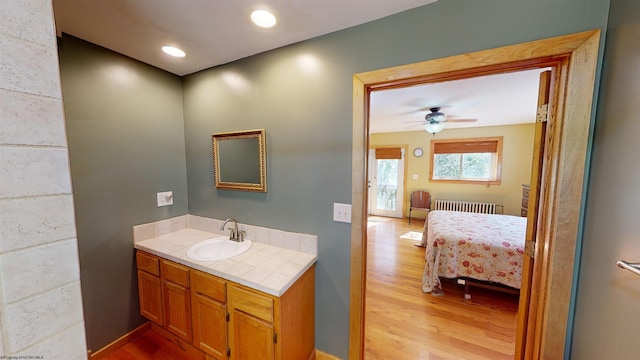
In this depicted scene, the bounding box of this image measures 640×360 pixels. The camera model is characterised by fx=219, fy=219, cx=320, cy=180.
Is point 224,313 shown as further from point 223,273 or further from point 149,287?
point 149,287

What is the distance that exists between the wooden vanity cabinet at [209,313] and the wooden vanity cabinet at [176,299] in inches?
2.6

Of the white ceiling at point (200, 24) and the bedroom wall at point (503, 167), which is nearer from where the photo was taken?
the white ceiling at point (200, 24)

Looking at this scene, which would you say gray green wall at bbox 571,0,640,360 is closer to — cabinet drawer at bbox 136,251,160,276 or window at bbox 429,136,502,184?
cabinet drawer at bbox 136,251,160,276

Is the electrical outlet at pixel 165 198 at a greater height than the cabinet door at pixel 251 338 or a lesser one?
greater

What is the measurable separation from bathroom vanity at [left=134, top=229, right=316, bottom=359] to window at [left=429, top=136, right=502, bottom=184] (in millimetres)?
4939

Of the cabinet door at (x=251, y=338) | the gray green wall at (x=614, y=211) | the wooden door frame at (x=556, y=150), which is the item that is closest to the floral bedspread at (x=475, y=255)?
the wooden door frame at (x=556, y=150)

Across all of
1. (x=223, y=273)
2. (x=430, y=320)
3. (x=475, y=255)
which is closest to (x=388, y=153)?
(x=475, y=255)

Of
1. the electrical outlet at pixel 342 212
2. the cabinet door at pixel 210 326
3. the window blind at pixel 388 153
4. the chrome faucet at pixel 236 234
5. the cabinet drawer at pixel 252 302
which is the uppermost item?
the window blind at pixel 388 153

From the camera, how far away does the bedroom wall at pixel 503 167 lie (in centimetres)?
Answer: 459

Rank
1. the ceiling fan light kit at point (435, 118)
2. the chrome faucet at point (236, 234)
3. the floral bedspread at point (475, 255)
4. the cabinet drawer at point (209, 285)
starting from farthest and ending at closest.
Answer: the ceiling fan light kit at point (435, 118)
the floral bedspread at point (475, 255)
the chrome faucet at point (236, 234)
the cabinet drawer at point (209, 285)

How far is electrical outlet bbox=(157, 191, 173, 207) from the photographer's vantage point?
200 centimetres

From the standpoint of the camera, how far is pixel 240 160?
6.12 ft

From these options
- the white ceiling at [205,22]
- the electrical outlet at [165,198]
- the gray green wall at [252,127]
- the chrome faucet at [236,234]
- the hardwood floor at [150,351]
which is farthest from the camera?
the electrical outlet at [165,198]

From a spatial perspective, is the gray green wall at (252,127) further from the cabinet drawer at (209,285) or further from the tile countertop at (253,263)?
the cabinet drawer at (209,285)
